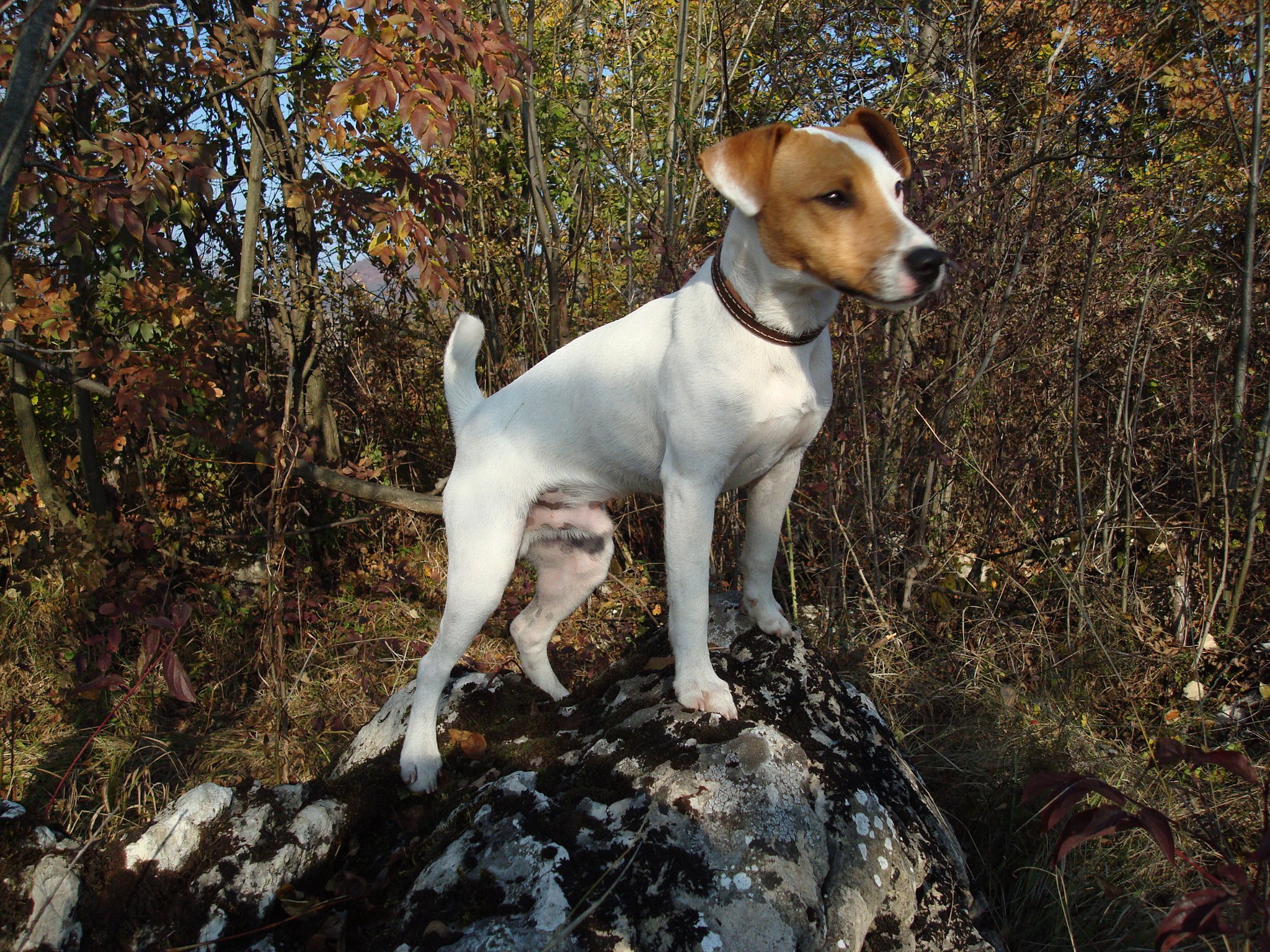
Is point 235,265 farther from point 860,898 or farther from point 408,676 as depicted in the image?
point 860,898

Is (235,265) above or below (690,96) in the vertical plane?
below

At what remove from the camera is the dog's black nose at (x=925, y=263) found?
189 cm

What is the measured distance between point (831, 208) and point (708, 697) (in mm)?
1253

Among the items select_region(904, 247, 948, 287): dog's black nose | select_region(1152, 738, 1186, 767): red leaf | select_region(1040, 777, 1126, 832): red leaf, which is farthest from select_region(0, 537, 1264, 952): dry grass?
select_region(904, 247, 948, 287): dog's black nose

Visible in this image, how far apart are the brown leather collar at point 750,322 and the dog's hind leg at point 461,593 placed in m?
0.86

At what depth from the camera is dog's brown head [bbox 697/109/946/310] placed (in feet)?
6.37

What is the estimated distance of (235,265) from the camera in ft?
15.7

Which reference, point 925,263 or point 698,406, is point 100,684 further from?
point 925,263

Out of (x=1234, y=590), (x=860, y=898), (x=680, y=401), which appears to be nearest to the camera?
(x=860, y=898)

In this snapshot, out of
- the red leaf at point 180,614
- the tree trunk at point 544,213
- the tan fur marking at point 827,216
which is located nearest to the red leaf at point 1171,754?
the tan fur marking at point 827,216

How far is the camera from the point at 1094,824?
5.13ft

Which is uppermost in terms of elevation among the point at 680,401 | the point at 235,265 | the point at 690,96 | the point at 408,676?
the point at 690,96

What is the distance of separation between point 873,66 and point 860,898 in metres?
3.75

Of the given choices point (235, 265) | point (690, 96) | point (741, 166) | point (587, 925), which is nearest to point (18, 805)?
point (587, 925)
